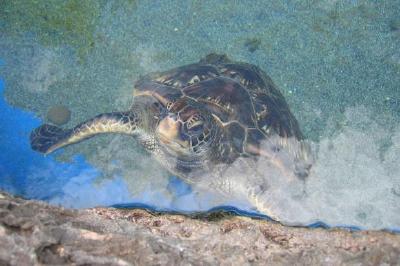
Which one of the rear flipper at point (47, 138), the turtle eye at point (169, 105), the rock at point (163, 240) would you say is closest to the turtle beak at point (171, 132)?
the turtle eye at point (169, 105)

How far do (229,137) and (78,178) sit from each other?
1481 millimetres

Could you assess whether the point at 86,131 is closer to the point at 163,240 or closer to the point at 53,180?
the point at 53,180

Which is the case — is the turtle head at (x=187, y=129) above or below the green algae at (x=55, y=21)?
below

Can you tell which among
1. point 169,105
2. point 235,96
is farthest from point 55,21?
point 235,96

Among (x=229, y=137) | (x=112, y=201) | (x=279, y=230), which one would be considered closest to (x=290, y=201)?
(x=279, y=230)

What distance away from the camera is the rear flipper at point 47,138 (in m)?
3.40

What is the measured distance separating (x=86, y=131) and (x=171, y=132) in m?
1.03

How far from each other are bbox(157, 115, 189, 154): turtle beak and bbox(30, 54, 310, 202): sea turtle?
0.04 ft

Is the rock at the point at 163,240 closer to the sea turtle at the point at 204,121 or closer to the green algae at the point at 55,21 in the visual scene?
the sea turtle at the point at 204,121

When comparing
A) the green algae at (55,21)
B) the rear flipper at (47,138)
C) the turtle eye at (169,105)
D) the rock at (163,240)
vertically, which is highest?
the green algae at (55,21)

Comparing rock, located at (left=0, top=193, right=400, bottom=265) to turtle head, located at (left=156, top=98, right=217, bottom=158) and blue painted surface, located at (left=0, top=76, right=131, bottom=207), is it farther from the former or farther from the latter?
turtle head, located at (left=156, top=98, right=217, bottom=158)

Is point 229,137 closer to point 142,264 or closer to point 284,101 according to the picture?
point 284,101

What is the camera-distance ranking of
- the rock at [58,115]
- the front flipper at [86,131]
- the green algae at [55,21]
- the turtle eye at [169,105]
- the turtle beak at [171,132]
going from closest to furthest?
the turtle beak at [171,132]
the turtle eye at [169,105]
the front flipper at [86,131]
the rock at [58,115]
the green algae at [55,21]

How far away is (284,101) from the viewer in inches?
150
